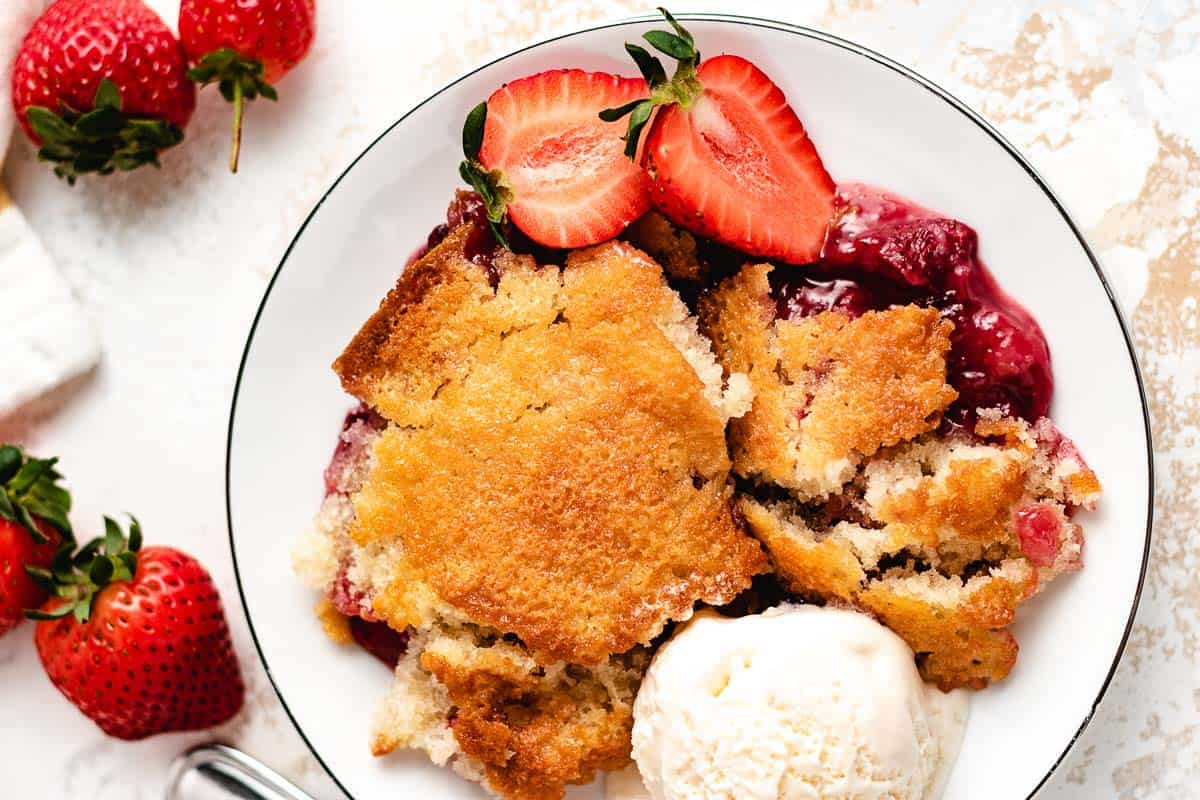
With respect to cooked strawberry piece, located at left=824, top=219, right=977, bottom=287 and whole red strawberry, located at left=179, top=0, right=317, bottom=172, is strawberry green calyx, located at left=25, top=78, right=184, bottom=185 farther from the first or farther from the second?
cooked strawberry piece, located at left=824, top=219, right=977, bottom=287

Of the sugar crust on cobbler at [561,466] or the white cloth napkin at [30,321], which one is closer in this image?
the sugar crust on cobbler at [561,466]

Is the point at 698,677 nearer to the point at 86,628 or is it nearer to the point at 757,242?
the point at 757,242

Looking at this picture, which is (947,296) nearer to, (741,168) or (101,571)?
(741,168)

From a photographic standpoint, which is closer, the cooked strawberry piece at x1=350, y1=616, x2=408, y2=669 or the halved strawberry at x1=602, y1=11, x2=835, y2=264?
the halved strawberry at x1=602, y1=11, x2=835, y2=264

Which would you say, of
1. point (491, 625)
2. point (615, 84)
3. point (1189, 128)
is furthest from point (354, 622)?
point (1189, 128)

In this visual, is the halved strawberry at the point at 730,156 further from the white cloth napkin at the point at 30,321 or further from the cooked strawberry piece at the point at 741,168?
the white cloth napkin at the point at 30,321

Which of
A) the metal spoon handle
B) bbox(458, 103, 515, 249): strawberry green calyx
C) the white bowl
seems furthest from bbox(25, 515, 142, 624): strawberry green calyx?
bbox(458, 103, 515, 249): strawberry green calyx

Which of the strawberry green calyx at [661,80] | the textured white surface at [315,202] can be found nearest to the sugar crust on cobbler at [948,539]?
the textured white surface at [315,202]
